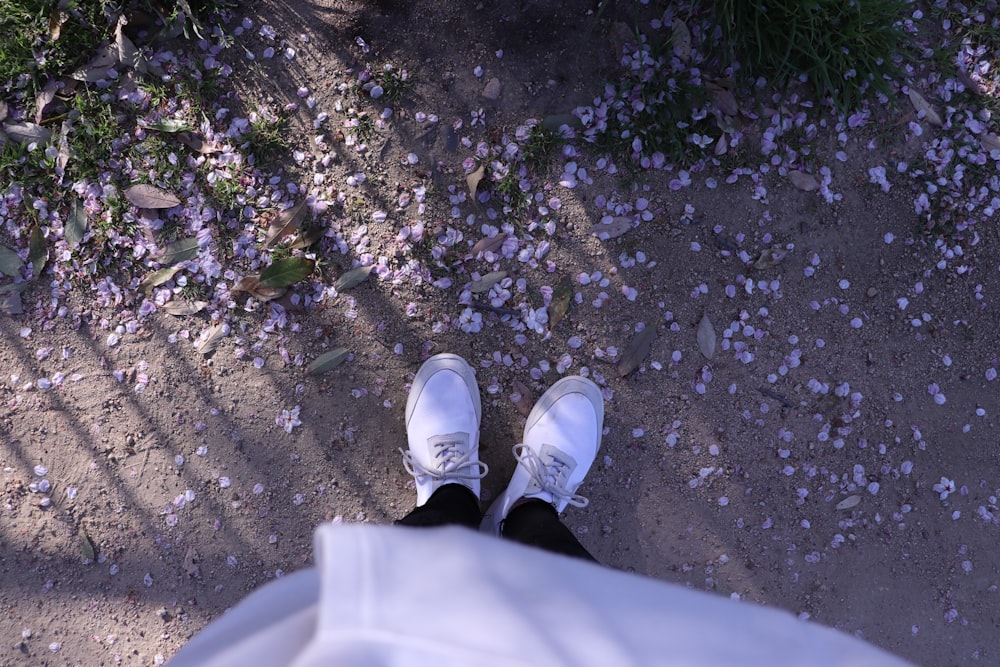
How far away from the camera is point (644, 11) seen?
1.95 m

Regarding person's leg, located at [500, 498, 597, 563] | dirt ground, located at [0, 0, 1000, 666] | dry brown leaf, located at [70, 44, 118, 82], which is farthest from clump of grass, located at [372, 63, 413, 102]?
person's leg, located at [500, 498, 597, 563]

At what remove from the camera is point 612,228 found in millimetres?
1964

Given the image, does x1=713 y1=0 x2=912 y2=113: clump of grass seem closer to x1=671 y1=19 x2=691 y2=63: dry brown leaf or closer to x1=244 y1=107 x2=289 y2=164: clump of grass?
x1=671 y1=19 x2=691 y2=63: dry brown leaf

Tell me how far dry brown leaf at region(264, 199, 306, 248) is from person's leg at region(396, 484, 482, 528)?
0.94 metres

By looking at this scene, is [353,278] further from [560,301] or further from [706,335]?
[706,335]

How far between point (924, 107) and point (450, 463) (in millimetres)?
1910

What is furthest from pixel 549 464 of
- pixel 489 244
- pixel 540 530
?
pixel 489 244

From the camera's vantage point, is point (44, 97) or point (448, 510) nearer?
point (448, 510)

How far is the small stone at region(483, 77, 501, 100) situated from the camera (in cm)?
196

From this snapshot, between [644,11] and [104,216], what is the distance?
6.03 ft

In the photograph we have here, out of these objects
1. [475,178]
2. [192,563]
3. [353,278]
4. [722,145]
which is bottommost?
[192,563]

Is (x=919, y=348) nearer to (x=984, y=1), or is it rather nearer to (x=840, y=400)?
(x=840, y=400)

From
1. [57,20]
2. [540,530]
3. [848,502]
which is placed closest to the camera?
[540,530]

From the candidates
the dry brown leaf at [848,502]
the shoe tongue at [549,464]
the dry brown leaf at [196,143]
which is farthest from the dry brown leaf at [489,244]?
the dry brown leaf at [848,502]
